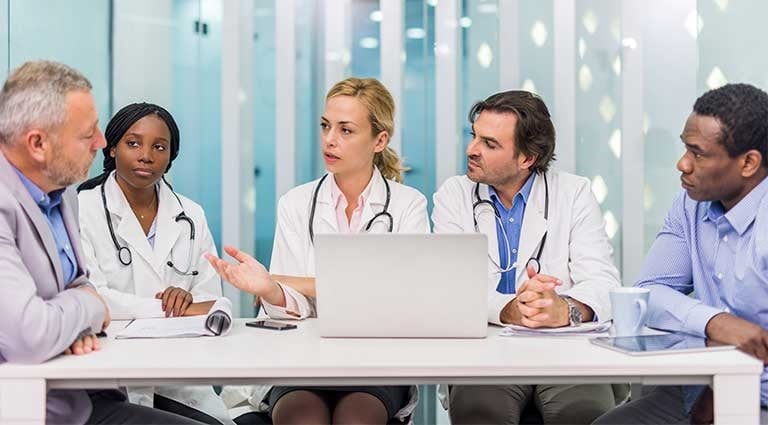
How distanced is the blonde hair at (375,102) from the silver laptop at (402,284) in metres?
1.06

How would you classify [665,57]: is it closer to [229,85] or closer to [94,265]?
[229,85]

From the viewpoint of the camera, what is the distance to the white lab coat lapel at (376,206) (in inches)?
113

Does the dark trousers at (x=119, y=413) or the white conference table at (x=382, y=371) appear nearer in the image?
the white conference table at (x=382, y=371)

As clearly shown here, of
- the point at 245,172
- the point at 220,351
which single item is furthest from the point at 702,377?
the point at 245,172

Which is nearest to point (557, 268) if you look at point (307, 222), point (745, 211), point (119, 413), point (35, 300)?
point (745, 211)

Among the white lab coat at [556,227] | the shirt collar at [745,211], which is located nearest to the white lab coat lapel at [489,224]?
the white lab coat at [556,227]

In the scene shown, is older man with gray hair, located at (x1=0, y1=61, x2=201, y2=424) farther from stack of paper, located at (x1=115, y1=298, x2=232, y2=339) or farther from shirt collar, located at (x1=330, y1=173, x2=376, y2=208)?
shirt collar, located at (x1=330, y1=173, x2=376, y2=208)

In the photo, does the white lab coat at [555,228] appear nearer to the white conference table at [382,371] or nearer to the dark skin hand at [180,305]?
the dark skin hand at [180,305]

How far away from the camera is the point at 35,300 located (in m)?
1.80

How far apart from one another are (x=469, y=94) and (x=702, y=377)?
1.98m

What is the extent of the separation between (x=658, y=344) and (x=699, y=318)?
287mm

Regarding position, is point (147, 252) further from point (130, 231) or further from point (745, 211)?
point (745, 211)

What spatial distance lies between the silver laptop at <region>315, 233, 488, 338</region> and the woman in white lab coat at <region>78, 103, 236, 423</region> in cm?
87

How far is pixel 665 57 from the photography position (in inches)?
136
